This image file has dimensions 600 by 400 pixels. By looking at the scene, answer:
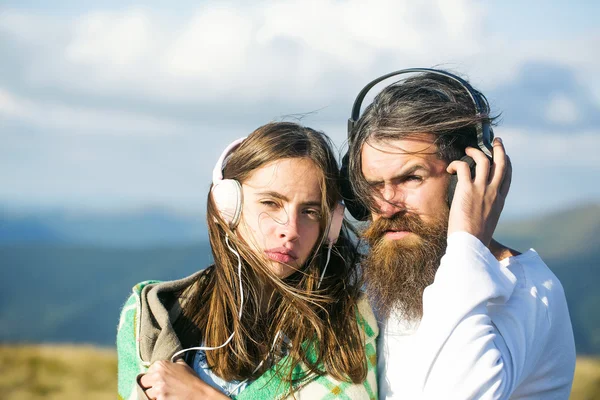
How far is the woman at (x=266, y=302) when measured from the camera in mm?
3211

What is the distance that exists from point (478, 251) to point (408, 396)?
2.10 feet

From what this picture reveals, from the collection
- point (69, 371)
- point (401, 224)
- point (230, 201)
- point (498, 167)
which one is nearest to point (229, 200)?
point (230, 201)

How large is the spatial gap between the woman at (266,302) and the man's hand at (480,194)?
0.58 m

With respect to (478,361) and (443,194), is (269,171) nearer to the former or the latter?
(443,194)

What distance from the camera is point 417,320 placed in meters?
3.31

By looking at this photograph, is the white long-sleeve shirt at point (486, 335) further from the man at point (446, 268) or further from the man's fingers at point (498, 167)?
the man's fingers at point (498, 167)

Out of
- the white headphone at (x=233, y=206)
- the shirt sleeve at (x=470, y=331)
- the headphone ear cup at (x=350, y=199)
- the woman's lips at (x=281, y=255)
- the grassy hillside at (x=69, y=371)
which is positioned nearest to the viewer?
the shirt sleeve at (x=470, y=331)

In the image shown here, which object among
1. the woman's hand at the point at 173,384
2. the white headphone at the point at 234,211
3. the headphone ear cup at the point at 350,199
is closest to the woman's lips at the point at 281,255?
the white headphone at the point at 234,211

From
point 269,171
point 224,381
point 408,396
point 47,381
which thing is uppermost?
point 47,381

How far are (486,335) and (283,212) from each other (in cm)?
102

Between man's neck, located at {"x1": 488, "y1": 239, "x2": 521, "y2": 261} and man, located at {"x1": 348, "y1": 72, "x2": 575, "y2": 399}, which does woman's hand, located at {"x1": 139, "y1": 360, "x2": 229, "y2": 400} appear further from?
man's neck, located at {"x1": 488, "y1": 239, "x2": 521, "y2": 261}

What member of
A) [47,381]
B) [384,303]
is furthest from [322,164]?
[47,381]

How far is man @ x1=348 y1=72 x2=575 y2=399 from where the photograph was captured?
2.72m

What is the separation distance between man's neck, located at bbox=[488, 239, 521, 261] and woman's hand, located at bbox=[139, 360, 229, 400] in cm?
134
